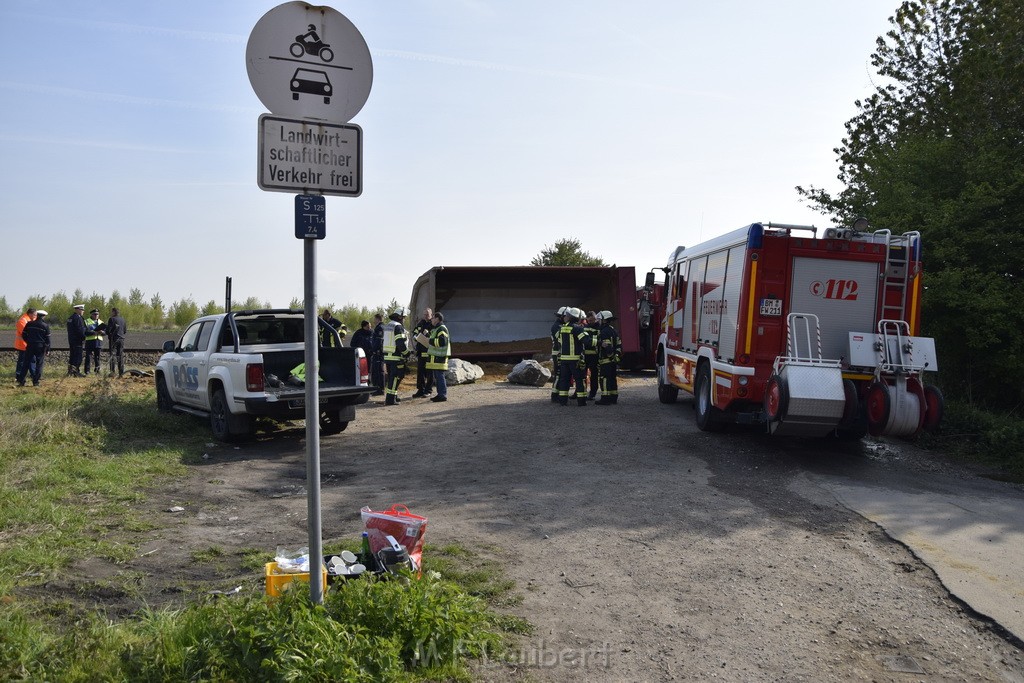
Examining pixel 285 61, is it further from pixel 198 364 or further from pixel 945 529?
pixel 198 364

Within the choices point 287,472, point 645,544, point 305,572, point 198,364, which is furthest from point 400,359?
point 305,572

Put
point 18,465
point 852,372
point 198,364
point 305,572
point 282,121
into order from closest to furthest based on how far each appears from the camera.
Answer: point 282,121
point 305,572
point 18,465
point 852,372
point 198,364

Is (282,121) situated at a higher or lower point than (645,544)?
higher

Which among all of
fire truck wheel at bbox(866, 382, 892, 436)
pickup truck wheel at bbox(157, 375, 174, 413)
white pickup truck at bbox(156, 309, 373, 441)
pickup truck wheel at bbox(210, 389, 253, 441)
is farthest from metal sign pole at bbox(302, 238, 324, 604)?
pickup truck wheel at bbox(157, 375, 174, 413)

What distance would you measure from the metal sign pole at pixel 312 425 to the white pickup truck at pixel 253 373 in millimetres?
6360

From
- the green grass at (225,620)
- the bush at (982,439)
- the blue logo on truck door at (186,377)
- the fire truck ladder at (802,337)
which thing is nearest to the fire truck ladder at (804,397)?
the fire truck ladder at (802,337)

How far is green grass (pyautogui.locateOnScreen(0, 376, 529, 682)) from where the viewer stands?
3363 millimetres

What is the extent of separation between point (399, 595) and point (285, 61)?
2.61 meters

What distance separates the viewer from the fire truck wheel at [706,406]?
1075cm

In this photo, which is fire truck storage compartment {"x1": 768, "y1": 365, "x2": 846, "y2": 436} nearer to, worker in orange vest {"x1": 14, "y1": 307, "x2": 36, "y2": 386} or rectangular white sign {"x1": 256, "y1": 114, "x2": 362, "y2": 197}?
rectangular white sign {"x1": 256, "y1": 114, "x2": 362, "y2": 197}

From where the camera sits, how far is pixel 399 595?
3844 mm

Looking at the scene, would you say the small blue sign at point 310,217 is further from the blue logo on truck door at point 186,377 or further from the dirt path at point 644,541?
the blue logo on truck door at point 186,377

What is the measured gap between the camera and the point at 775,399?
878cm

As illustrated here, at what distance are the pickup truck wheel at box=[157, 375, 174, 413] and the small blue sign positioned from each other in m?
9.52
